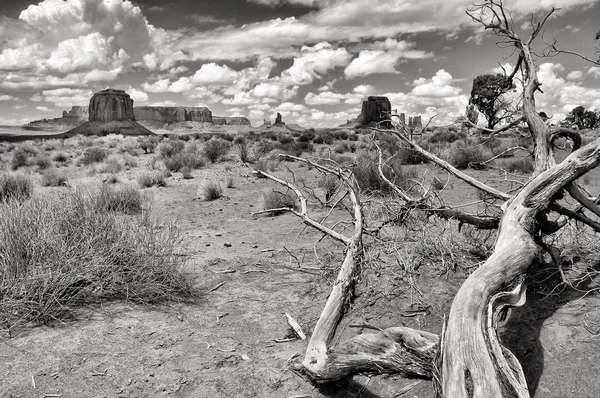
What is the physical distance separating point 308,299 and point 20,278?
111 inches

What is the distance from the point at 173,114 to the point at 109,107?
142 feet

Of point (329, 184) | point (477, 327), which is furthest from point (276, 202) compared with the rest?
point (477, 327)

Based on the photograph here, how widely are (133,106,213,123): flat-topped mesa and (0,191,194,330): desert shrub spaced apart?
14239cm

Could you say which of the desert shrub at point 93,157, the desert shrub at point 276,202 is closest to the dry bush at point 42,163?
the desert shrub at point 93,157

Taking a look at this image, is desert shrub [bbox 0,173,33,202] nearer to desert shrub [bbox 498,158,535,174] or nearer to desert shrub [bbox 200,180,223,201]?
desert shrub [bbox 200,180,223,201]

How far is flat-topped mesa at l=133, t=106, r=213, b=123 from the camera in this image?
143750 mm

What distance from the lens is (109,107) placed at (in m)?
104

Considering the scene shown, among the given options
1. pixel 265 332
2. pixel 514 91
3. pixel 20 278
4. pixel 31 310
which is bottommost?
pixel 265 332

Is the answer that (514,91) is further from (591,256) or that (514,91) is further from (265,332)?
(265,332)

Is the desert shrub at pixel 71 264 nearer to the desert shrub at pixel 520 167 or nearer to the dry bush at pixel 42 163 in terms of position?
the desert shrub at pixel 520 167

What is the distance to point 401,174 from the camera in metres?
11.5

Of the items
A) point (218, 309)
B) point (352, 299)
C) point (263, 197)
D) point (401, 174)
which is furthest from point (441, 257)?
point (401, 174)

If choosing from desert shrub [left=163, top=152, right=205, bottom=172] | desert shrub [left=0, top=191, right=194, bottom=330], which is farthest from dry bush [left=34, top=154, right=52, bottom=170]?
desert shrub [left=0, top=191, right=194, bottom=330]

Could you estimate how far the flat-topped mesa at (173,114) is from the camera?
143750mm
